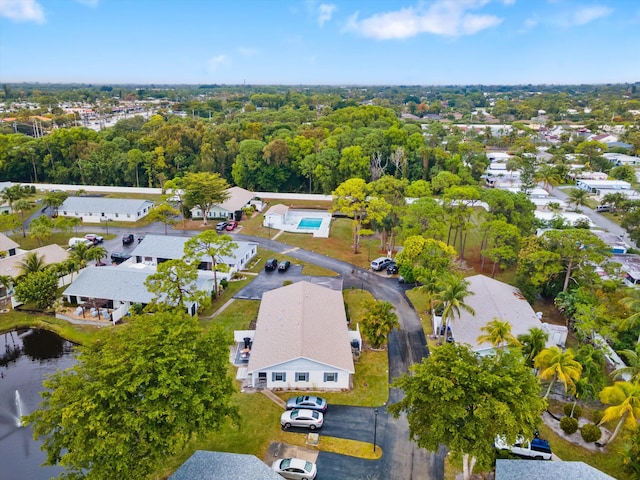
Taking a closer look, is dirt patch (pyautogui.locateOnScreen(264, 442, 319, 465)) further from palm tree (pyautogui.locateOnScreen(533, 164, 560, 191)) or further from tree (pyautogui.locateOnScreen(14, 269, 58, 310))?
palm tree (pyautogui.locateOnScreen(533, 164, 560, 191))

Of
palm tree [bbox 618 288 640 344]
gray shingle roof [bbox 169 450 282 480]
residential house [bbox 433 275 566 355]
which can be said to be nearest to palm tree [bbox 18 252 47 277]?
gray shingle roof [bbox 169 450 282 480]

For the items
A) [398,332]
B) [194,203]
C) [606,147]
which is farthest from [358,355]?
[606,147]

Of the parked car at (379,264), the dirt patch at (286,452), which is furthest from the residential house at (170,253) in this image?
the dirt patch at (286,452)

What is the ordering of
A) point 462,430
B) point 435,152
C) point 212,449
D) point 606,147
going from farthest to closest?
point 606,147
point 435,152
point 212,449
point 462,430

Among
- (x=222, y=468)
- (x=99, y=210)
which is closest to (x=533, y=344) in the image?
(x=222, y=468)

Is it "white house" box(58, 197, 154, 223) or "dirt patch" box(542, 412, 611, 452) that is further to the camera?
"white house" box(58, 197, 154, 223)

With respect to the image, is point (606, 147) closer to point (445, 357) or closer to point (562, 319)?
point (562, 319)
